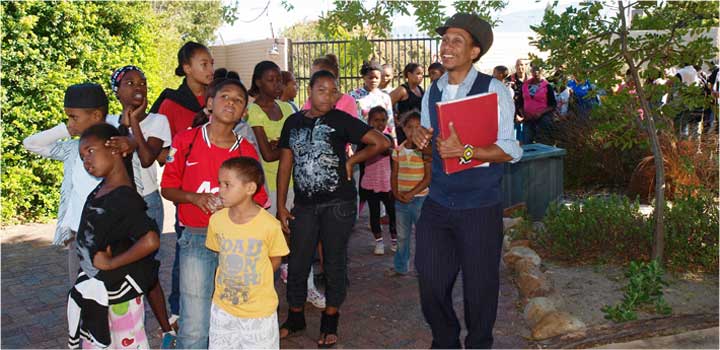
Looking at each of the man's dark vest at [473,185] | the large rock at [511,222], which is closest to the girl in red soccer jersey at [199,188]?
the man's dark vest at [473,185]

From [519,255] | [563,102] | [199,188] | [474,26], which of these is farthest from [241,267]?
[563,102]

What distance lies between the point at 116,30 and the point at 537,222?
5898mm

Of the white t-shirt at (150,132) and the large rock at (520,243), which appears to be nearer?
the white t-shirt at (150,132)

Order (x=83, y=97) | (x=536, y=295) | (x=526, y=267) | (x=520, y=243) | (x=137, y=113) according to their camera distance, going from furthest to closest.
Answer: (x=520, y=243), (x=526, y=267), (x=536, y=295), (x=137, y=113), (x=83, y=97)

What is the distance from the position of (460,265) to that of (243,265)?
4.32ft

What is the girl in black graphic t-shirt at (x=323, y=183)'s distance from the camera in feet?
15.0

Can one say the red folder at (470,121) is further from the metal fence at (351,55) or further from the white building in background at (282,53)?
the white building in background at (282,53)

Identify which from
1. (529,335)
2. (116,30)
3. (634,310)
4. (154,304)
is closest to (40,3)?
(116,30)

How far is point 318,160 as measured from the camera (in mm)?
4578

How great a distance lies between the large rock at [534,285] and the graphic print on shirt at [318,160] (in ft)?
6.40

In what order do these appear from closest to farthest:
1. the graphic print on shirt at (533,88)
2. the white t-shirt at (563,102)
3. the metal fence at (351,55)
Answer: the metal fence at (351,55)
the white t-shirt at (563,102)
the graphic print on shirt at (533,88)

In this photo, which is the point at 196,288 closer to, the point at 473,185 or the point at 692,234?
the point at 473,185

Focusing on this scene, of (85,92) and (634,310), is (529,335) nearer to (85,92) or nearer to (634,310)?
(634,310)

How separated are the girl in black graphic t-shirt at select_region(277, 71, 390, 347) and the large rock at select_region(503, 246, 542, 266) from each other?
1988 mm
